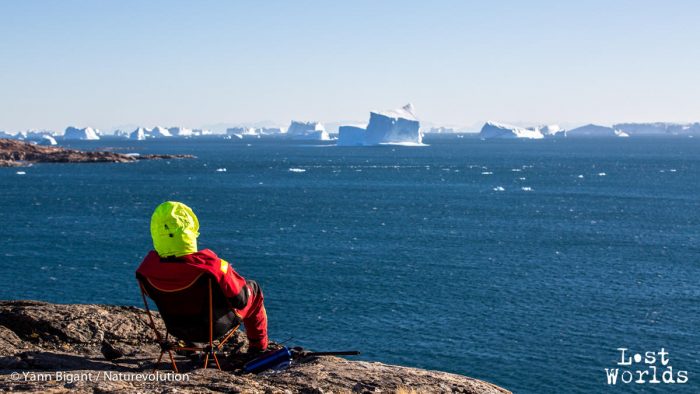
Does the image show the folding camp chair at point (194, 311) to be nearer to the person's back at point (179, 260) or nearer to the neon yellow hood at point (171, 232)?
the person's back at point (179, 260)

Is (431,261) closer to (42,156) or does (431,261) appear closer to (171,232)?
(171,232)

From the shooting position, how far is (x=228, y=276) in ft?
19.4

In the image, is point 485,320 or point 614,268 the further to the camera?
point 614,268

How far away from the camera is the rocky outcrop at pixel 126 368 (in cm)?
534

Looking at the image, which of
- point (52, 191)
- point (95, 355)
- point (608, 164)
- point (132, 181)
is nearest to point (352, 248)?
point (95, 355)

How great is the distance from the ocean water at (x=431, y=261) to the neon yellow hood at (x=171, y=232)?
21.0 metres

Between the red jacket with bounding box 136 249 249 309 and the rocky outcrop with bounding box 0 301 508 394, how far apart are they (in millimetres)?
661

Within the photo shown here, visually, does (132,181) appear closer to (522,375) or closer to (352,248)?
(352,248)

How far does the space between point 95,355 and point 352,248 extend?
4434 centimetres

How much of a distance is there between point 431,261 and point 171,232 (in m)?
41.6

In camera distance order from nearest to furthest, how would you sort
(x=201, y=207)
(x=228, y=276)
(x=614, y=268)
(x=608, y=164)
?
(x=228, y=276) < (x=614, y=268) < (x=201, y=207) < (x=608, y=164)

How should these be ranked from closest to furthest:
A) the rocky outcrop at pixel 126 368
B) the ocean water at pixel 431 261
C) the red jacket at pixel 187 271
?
the rocky outcrop at pixel 126 368 → the red jacket at pixel 187 271 → the ocean water at pixel 431 261

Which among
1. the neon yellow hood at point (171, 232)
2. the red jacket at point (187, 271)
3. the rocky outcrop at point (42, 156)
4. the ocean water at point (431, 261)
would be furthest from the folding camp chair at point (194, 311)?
the rocky outcrop at point (42, 156)

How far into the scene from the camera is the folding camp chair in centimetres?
591
